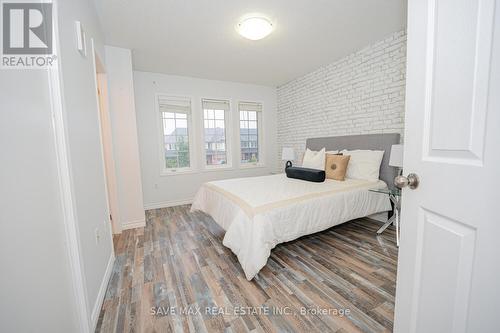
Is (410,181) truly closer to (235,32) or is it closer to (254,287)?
(254,287)

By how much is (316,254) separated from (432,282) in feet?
4.86

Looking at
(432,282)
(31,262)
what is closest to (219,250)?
(31,262)

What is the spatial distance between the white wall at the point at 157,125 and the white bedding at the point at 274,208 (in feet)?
4.87

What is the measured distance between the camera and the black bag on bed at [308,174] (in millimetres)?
2777

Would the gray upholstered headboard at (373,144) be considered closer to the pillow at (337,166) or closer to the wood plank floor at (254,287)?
the pillow at (337,166)

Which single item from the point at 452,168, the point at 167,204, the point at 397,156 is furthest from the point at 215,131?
the point at 452,168

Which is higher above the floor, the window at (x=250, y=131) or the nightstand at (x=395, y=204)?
the window at (x=250, y=131)

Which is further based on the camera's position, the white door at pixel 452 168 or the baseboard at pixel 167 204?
the baseboard at pixel 167 204

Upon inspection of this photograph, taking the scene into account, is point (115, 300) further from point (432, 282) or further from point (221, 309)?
point (432, 282)

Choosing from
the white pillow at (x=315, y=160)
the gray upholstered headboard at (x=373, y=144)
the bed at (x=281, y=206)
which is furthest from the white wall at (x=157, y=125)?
the gray upholstered headboard at (x=373, y=144)

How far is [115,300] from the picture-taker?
158 centimetres

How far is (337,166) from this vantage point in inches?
116

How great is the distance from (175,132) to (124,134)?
1.36 m

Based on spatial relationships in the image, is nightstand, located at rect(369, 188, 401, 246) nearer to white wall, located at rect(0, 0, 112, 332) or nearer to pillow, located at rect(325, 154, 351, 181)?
pillow, located at rect(325, 154, 351, 181)
